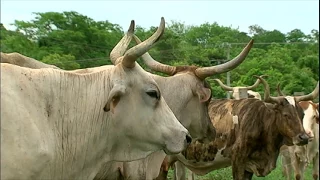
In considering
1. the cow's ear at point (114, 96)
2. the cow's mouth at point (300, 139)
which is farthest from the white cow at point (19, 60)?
the cow's mouth at point (300, 139)

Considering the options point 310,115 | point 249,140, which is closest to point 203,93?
point 249,140

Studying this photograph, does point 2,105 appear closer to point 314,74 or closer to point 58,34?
point 314,74

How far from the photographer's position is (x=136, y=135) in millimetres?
4820

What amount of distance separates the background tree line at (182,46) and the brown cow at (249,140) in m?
14.7

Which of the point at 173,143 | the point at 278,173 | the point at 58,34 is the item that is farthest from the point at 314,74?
the point at 173,143

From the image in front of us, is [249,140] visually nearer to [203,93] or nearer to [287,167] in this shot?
[203,93]

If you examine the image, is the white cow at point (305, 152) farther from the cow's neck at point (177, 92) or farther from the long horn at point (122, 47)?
the long horn at point (122, 47)

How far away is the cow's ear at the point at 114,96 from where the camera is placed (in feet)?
15.0

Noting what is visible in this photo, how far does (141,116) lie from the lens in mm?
4801

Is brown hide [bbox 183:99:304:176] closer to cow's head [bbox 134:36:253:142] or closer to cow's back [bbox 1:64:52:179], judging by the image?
cow's head [bbox 134:36:253:142]

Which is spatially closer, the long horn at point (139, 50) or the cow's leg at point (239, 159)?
the long horn at point (139, 50)

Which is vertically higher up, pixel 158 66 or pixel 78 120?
pixel 158 66

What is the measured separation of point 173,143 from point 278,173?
33.1ft

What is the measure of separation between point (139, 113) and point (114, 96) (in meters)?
0.29
